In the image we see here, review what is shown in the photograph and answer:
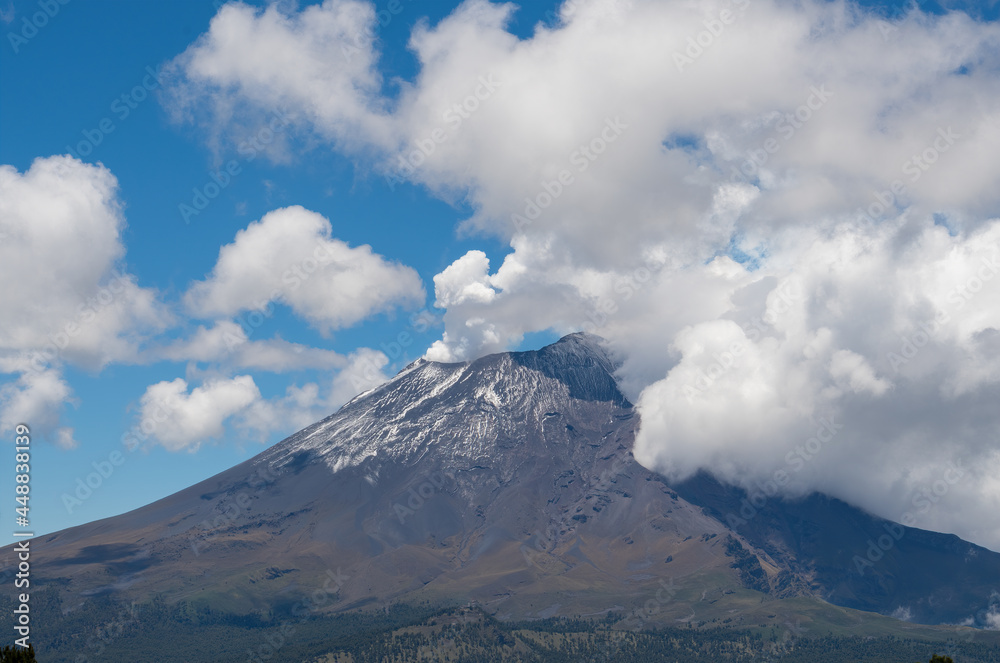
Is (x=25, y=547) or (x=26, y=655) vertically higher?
(x=25, y=547)

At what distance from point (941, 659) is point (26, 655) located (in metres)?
128

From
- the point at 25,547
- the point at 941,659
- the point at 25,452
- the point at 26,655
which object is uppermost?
the point at 25,452

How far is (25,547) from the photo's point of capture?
121 meters

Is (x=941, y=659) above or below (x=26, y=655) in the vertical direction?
below

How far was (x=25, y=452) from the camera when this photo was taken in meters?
116

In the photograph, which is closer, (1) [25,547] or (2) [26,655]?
(1) [25,547]

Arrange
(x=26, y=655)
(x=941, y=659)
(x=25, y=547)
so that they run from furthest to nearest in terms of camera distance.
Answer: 1. (x=26, y=655)
2. (x=25, y=547)
3. (x=941, y=659)

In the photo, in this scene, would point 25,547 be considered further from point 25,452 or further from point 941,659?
point 941,659

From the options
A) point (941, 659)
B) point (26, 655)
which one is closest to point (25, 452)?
point (26, 655)

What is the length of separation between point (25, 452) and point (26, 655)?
1407 inches

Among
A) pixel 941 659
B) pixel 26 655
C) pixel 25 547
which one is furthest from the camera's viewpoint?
pixel 26 655

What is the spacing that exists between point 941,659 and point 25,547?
123 meters

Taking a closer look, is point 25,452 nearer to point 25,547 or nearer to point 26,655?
point 25,547

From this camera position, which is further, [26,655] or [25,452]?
[26,655]
